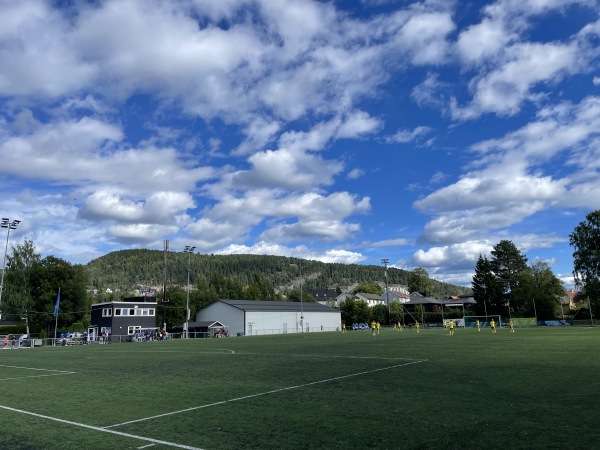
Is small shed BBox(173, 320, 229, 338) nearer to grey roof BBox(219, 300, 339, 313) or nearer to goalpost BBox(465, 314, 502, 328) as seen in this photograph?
grey roof BBox(219, 300, 339, 313)

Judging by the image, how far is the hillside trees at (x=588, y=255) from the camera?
69750 mm

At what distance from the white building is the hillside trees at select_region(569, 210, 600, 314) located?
48.7 m

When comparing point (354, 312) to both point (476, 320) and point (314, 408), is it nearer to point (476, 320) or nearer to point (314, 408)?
point (476, 320)

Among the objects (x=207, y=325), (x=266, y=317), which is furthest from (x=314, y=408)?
(x=266, y=317)

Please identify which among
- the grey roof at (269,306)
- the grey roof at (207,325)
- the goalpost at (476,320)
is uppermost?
the grey roof at (269,306)

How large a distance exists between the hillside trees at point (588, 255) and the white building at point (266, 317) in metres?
48.7

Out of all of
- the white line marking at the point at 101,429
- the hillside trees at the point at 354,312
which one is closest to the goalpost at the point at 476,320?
the hillside trees at the point at 354,312

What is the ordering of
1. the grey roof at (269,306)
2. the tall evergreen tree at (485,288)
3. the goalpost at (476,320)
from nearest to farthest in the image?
the grey roof at (269,306), the goalpost at (476,320), the tall evergreen tree at (485,288)

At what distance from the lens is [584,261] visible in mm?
72000

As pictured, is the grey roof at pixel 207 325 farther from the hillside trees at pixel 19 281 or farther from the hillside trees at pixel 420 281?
the hillside trees at pixel 420 281

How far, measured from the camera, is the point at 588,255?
235 ft

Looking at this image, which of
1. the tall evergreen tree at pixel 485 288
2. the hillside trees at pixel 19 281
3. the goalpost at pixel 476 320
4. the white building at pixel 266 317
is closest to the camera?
the hillside trees at pixel 19 281

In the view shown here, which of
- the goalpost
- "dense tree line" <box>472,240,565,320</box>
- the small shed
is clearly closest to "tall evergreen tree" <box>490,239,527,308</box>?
"dense tree line" <box>472,240,565,320</box>

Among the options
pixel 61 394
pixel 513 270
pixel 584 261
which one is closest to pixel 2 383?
pixel 61 394
